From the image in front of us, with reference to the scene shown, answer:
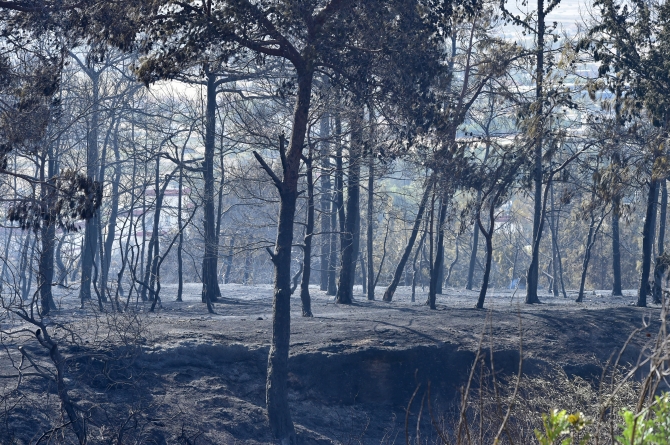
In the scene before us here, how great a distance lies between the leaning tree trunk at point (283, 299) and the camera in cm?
1183

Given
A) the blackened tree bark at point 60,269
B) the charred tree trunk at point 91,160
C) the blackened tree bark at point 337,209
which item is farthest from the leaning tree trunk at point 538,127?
the charred tree trunk at point 91,160

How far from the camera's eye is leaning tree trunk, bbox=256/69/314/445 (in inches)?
466

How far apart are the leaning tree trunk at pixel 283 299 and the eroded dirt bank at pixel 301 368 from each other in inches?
12.0

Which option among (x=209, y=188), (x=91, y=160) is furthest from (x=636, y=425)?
(x=91, y=160)

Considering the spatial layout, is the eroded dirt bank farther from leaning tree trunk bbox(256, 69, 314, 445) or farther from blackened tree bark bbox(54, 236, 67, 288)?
blackened tree bark bbox(54, 236, 67, 288)

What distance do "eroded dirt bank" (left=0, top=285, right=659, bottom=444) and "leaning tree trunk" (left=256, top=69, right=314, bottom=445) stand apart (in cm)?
31

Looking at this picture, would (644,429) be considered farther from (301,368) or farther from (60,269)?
(60,269)

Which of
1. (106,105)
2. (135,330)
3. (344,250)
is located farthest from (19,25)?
(106,105)

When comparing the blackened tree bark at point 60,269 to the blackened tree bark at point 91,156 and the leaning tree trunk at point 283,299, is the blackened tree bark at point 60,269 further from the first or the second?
the leaning tree trunk at point 283,299

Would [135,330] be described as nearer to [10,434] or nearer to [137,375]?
[137,375]

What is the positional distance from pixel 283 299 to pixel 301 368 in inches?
106

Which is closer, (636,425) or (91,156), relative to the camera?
(636,425)

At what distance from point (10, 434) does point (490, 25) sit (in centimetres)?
1744

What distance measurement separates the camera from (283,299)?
1187 cm
